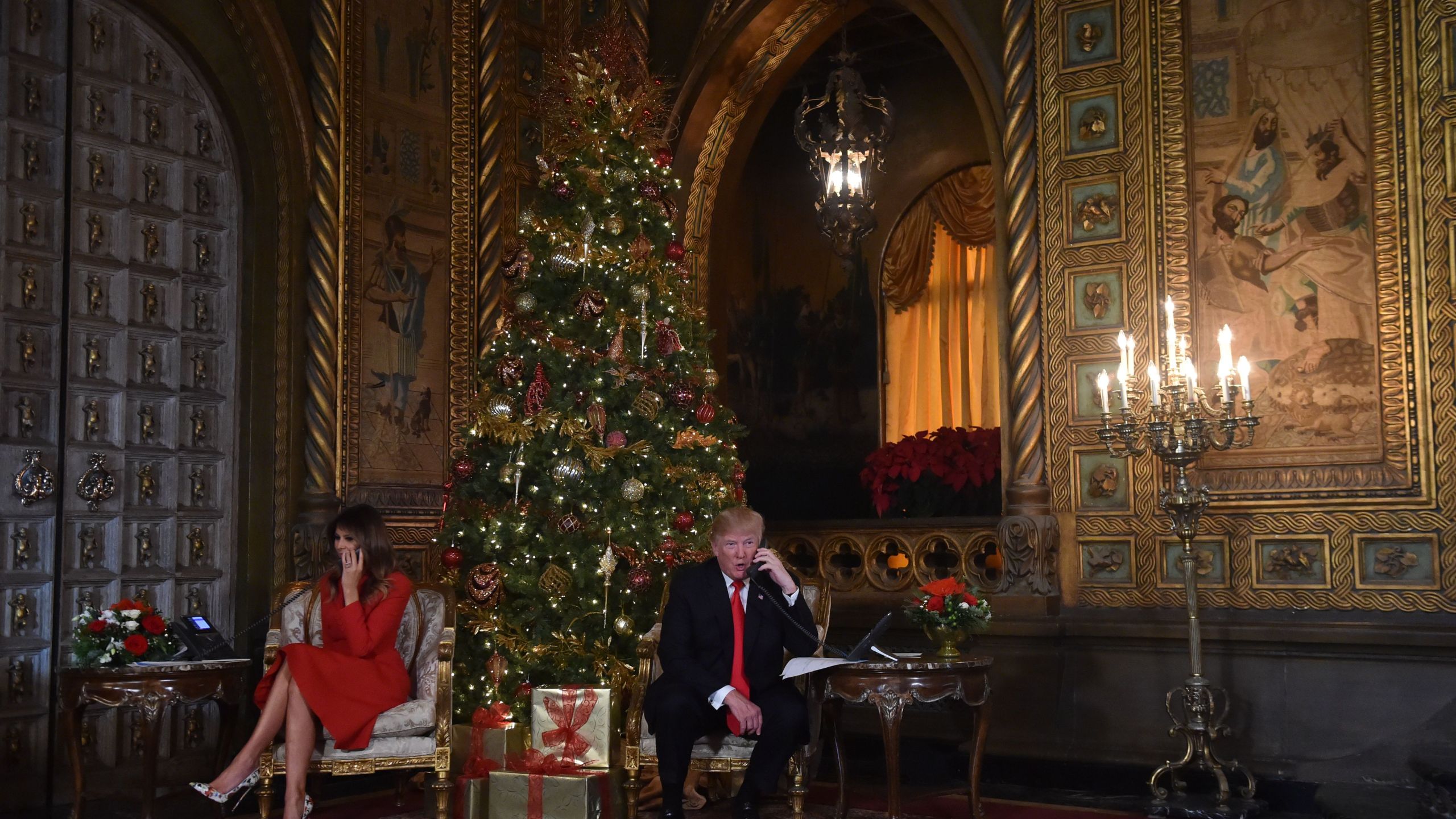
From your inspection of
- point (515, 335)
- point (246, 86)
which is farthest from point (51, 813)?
point (246, 86)

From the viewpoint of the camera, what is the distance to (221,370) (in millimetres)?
7035

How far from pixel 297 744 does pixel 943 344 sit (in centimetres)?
789

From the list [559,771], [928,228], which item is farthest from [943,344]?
[559,771]

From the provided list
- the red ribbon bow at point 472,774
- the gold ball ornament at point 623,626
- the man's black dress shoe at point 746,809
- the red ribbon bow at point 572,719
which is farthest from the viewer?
the gold ball ornament at point 623,626

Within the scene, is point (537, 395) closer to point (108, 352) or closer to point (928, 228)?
point (108, 352)

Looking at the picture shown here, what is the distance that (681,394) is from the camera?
6711mm

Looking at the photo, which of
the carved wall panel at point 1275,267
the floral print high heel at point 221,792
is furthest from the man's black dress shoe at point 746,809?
the carved wall panel at point 1275,267

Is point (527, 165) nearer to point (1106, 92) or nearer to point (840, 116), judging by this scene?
point (840, 116)

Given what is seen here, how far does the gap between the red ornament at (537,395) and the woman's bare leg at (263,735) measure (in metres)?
1.85

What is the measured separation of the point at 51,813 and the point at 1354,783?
5.84m

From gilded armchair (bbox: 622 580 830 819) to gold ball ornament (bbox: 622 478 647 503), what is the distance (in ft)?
2.84

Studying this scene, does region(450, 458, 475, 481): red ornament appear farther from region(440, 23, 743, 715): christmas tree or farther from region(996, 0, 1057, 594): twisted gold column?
region(996, 0, 1057, 594): twisted gold column

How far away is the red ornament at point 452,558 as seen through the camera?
6492 mm

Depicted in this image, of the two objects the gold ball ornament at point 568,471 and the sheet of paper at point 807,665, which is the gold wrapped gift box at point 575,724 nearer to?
the sheet of paper at point 807,665
